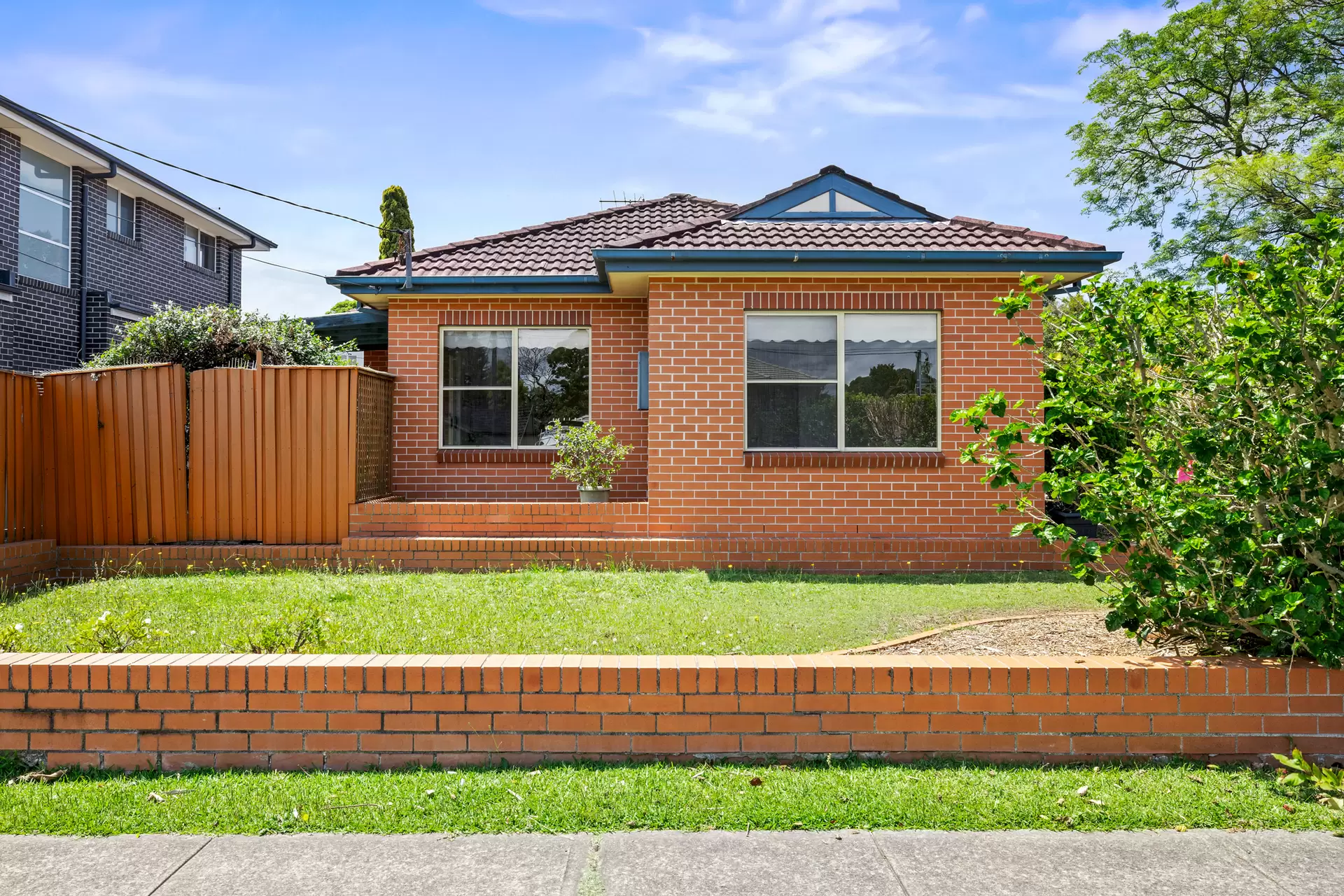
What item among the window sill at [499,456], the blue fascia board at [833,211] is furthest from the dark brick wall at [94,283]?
the blue fascia board at [833,211]

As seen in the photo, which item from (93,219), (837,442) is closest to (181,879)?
(837,442)

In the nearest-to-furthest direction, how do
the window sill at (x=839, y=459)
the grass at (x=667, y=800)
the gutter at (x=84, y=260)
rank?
the grass at (x=667, y=800) → the window sill at (x=839, y=459) → the gutter at (x=84, y=260)

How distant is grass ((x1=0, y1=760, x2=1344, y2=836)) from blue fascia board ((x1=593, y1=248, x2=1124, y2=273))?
637 cm

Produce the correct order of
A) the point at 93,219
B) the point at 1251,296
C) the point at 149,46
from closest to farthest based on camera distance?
1. the point at 1251,296
2. the point at 149,46
3. the point at 93,219

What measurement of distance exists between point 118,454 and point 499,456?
4.16 meters

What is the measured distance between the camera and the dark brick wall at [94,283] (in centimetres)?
1656

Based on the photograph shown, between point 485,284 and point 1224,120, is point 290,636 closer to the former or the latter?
point 485,284

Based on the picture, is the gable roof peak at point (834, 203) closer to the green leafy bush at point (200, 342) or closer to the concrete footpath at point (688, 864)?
the green leafy bush at point (200, 342)

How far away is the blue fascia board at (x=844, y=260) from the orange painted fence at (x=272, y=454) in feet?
11.0

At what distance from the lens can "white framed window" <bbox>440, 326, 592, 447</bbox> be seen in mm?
11914

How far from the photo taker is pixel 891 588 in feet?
27.6

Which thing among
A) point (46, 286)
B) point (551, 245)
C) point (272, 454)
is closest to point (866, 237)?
point (551, 245)

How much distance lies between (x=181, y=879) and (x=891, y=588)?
6.34m

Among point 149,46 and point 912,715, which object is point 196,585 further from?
point 149,46
